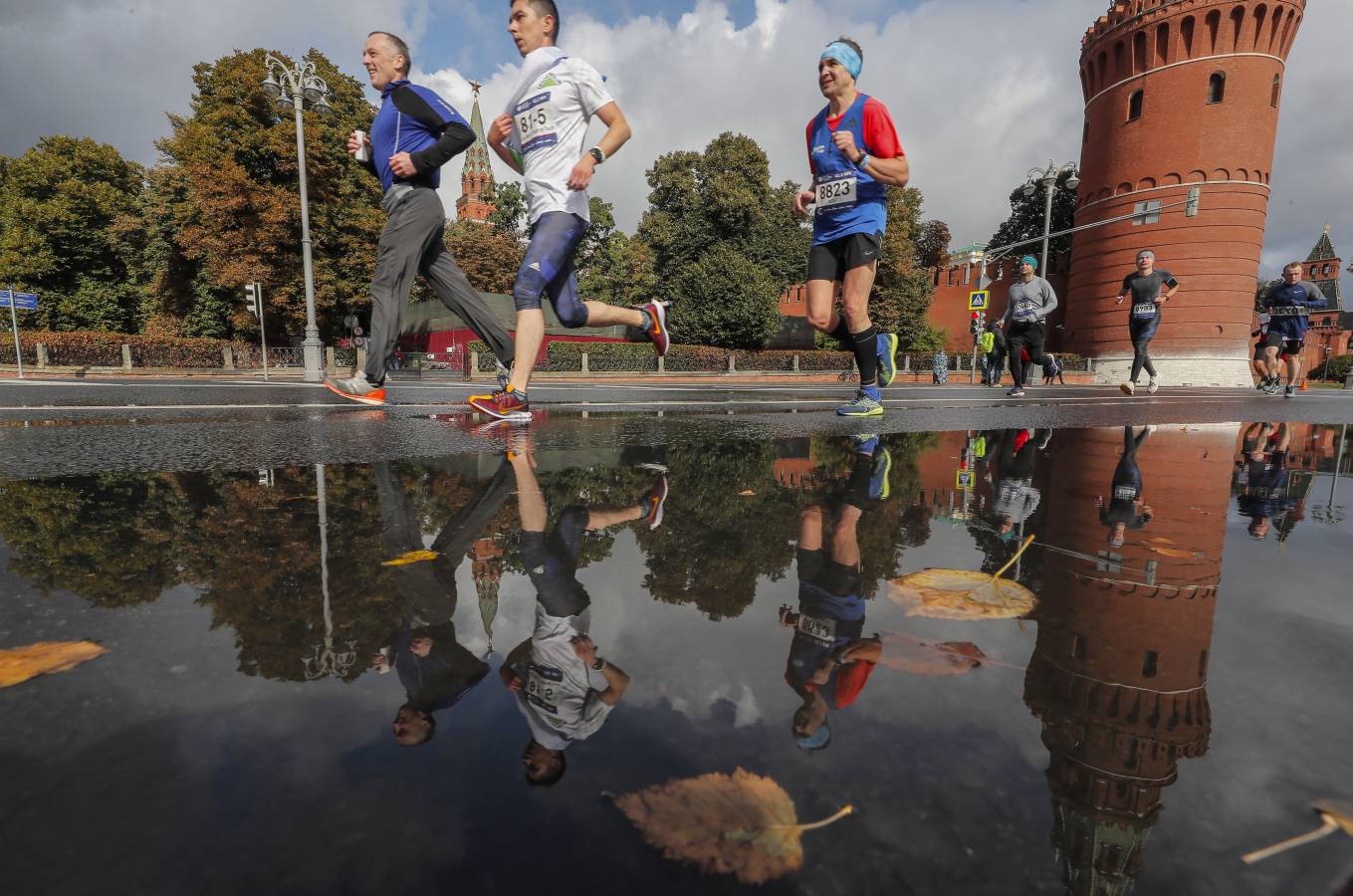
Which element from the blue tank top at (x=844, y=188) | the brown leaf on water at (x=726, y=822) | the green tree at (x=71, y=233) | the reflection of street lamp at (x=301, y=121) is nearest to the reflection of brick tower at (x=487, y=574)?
the brown leaf on water at (x=726, y=822)

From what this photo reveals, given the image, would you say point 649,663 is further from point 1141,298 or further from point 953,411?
point 1141,298

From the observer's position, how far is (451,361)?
35.2 meters

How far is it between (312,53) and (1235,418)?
3304 cm

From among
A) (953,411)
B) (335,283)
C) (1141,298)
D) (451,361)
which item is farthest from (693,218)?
(953,411)

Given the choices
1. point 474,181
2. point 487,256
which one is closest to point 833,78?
point 487,256

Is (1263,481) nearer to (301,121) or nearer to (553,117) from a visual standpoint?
(553,117)

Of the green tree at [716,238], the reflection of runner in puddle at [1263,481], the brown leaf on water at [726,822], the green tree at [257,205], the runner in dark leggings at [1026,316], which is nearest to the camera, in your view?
the brown leaf on water at [726,822]

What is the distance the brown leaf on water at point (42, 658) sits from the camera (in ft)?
2.95

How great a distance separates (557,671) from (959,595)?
804mm

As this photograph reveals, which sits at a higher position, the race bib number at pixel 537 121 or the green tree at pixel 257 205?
the green tree at pixel 257 205

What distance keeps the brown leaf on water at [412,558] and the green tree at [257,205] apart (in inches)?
1010

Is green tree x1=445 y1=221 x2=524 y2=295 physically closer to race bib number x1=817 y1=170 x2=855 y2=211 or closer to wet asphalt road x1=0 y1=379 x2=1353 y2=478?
wet asphalt road x1=0 y1=379 x2=1353 y2=478

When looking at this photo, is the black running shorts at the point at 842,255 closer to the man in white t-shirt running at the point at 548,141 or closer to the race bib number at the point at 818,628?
the man in white t-shirt running at the point at 548,141

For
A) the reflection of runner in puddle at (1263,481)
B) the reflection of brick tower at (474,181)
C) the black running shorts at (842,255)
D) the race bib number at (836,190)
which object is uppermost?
the reflection of brick tower at (474,181)
